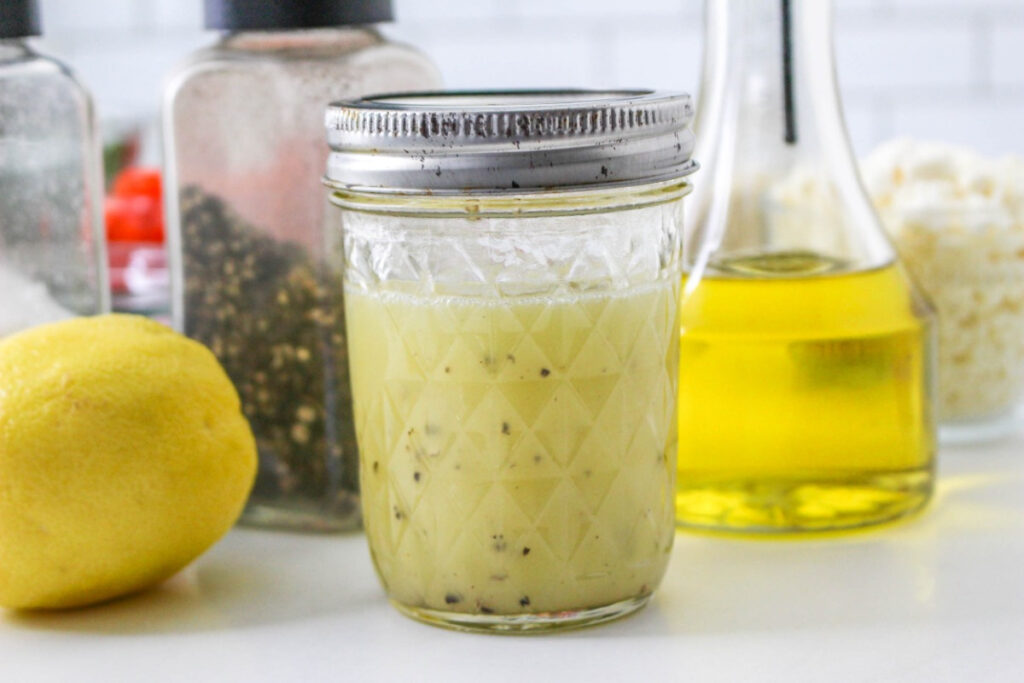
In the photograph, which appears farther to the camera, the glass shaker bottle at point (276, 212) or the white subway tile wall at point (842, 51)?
the white subway tile wall at point (842, 51)

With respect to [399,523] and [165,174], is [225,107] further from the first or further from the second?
[399,523]

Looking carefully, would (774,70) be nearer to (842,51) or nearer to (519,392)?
(519,392)

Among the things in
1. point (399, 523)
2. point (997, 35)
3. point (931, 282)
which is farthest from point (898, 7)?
point (399, 523)

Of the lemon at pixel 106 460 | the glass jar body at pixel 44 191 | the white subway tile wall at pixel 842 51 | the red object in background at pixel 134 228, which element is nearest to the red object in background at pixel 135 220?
the red object in background at pixel 134 228

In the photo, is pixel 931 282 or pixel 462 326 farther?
pixel 931 282

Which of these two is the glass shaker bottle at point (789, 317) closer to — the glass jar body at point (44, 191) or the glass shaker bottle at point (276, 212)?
the glass shaker bottle at point (276, 212)

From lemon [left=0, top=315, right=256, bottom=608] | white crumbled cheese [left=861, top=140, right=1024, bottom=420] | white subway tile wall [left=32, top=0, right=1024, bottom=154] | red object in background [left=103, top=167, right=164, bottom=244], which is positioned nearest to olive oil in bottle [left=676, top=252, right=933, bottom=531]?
white crumbled cheese [left=861, top=140, right=1024, bottom=420]
